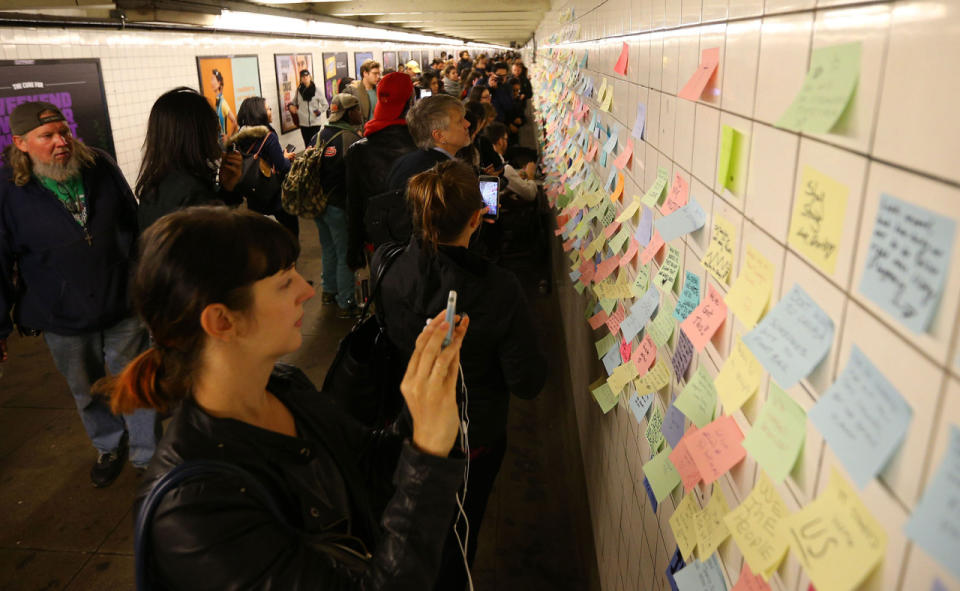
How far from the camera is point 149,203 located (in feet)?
9.34

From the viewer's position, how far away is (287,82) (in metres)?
9.94

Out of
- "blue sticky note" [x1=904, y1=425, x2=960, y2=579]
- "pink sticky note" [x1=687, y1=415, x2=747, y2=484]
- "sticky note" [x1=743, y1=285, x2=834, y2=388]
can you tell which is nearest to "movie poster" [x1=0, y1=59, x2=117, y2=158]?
"pink sticky note" [x1=687, y1=415, x2=747, y2=484]

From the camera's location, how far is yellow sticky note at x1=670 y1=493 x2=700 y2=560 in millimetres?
1265

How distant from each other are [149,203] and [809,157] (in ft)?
9.04

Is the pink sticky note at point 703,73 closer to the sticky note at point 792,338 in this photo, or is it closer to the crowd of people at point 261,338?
the sticky note at point 792,338

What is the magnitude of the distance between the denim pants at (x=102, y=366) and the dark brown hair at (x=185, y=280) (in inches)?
74.9

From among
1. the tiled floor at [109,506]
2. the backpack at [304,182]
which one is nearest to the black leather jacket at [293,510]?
the tiled floor at [109,506]

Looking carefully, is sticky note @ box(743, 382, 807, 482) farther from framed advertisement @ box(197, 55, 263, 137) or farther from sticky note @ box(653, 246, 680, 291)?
framed advertisement @ box(197, 55, 263, 137)

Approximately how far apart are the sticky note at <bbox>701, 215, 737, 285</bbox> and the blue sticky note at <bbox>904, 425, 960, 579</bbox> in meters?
0.57

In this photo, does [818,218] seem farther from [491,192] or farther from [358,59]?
A: [358,59]

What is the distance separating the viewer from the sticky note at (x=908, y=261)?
57 cm

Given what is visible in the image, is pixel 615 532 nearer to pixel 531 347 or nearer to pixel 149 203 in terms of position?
pixel 531 347

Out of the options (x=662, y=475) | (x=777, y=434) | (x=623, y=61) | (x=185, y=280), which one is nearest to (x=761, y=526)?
(x=777, y=434)

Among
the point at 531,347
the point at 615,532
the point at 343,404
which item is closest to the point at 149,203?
the point at 343,404
